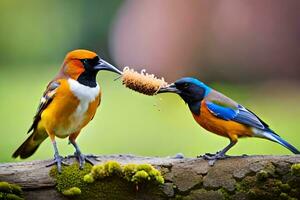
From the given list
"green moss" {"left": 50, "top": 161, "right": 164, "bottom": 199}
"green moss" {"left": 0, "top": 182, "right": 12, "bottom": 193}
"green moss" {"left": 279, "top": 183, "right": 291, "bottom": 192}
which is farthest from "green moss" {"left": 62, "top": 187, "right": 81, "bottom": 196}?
"green moss" {"left": 279, "top": 183, "right": 291, "bottom": 192}

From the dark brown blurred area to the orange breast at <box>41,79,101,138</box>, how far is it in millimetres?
3967

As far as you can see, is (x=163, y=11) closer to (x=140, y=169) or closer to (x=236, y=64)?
(x=236, y=64)

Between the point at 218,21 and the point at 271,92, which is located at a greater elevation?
the point at 218,21

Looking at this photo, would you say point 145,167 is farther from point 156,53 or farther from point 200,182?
point 156,53

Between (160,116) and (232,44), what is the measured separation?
1756 mm

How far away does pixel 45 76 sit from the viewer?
7305 mm

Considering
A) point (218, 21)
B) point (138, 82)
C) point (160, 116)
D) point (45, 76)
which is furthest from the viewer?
point (218, 21)

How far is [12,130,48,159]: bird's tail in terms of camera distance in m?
3.71

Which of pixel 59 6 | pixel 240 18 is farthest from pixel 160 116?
pixel 59 6

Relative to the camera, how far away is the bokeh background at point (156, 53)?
6.44m

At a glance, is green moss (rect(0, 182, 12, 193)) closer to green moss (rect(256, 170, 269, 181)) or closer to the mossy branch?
the mossy branch

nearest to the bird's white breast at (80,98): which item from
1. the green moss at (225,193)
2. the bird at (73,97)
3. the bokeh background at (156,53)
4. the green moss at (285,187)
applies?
the bird at (73,97)

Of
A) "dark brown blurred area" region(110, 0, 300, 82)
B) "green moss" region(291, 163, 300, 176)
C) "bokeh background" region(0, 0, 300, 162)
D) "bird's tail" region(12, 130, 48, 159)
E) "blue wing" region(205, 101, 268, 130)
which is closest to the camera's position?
"green moss" region(291, 163, 300, 176)

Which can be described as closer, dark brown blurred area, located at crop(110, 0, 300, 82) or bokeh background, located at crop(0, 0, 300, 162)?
bokeh background, located at crop(0, 0, 300, 162)
